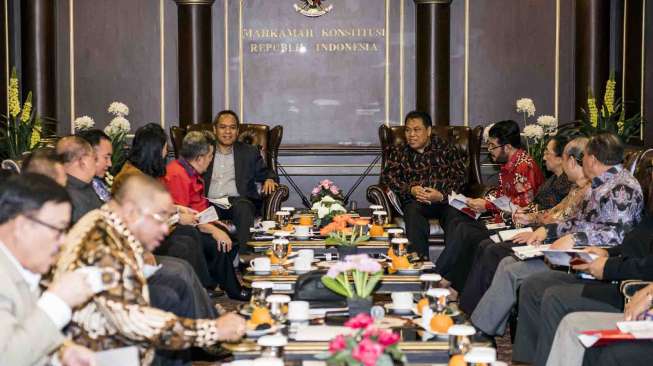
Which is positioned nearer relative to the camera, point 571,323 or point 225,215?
point 571,323

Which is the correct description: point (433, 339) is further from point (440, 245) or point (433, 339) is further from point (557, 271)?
point (440, 245)

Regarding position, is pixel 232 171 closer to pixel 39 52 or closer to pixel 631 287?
pixel 39 52

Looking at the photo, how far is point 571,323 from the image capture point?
3742mm

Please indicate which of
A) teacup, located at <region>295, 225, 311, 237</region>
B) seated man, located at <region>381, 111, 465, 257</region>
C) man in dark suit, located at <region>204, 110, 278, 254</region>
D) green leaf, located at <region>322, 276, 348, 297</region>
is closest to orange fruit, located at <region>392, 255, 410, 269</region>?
green leaf, located at <region>322, 276, 348, 297</region>

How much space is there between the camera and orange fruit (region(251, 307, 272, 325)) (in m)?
3.39

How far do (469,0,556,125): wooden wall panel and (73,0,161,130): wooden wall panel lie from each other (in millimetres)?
2818

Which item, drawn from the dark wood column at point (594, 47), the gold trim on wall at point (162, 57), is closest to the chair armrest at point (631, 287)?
the dark wood column at point (594, 47)

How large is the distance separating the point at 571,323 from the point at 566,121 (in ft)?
17.7

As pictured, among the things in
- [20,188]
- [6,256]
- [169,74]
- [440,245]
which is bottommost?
[440,245]

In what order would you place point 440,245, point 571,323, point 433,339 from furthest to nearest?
point 440,245 → point 571,323 → point 433,339

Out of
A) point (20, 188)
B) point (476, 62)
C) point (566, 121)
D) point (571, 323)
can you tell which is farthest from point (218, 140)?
point (20, 188)

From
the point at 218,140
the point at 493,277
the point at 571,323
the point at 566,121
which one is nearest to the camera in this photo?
the point at 571,323

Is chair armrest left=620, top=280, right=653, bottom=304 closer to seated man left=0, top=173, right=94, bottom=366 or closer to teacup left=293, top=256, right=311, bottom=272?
teacup left=293, top=256, right=311, bottom=272

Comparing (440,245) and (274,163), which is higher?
(274,163)
